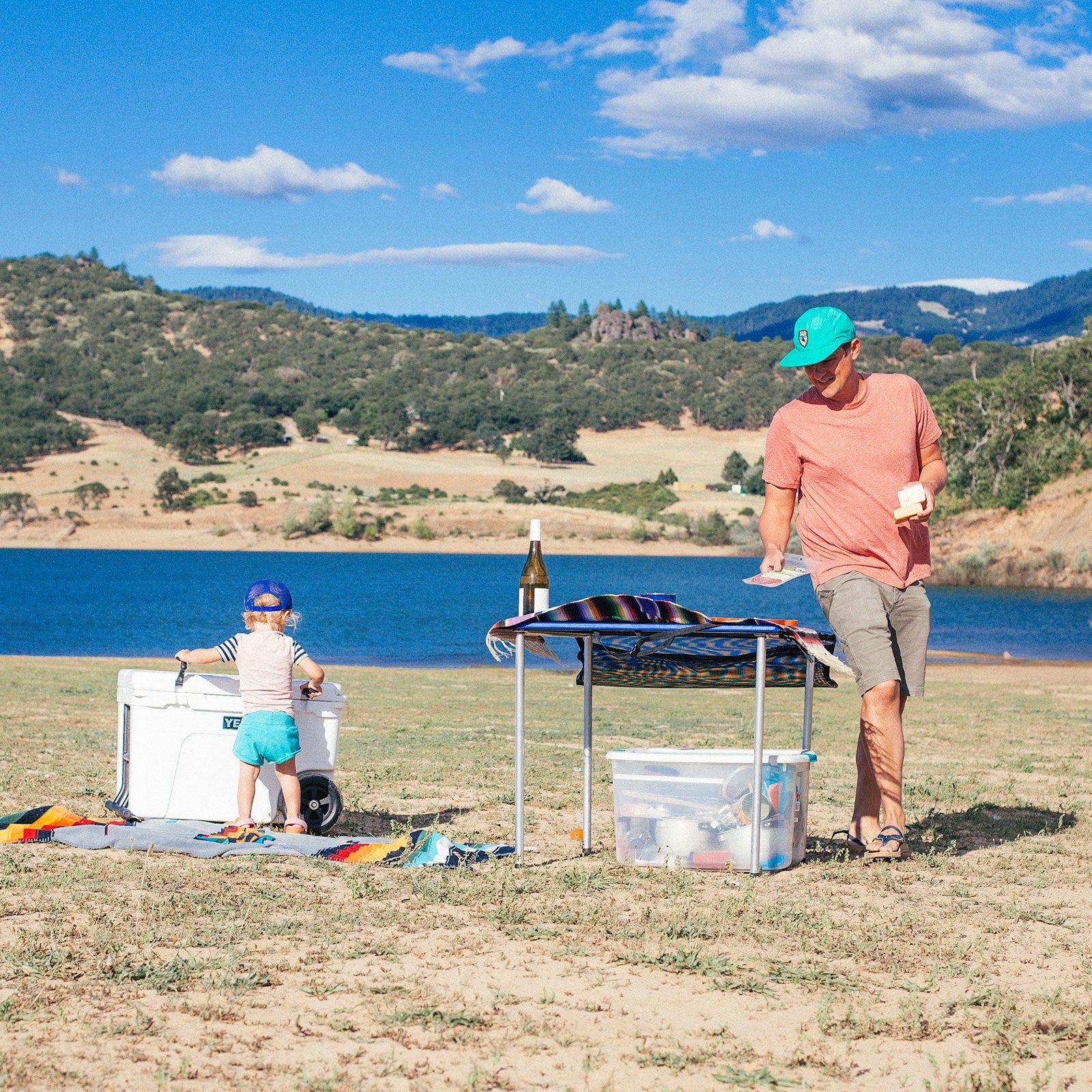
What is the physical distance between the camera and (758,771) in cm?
559

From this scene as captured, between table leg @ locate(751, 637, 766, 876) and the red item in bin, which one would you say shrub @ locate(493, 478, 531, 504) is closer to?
the red item in bin

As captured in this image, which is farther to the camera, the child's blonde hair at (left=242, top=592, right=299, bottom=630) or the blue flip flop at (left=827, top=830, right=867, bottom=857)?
the child's blonde hair at (left=242, top=592, right=299, bottom=630)

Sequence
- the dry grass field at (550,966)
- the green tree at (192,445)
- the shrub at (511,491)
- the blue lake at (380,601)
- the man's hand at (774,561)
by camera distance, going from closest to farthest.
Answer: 1. the dry grass field at (550,966)
2. the man's hand at (774,561)
3. the blue lake at (380,601)
4. the shrub at (511,491)
5. the green tree at (192,445)

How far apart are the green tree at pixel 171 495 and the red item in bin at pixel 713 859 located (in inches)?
3529

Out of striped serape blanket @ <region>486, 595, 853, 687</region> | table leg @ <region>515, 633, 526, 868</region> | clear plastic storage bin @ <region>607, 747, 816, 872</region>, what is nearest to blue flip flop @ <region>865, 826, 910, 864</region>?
clear plastic storage bin @ <region>607, 747, 816, 872</region>

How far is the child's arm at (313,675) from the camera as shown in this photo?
6277 mm

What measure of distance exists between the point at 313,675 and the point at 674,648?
1.70m

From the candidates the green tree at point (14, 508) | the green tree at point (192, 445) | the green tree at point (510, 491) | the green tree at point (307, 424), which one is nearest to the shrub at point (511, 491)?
the green tree at point (510, 491)

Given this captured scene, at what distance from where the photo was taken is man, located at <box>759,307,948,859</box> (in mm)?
5832

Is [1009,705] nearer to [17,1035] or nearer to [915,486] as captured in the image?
[915,486]

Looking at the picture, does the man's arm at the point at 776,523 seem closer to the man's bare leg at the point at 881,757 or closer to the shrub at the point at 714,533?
the man's bare leg at the point at 881,757

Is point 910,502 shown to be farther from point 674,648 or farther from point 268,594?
point 268,594

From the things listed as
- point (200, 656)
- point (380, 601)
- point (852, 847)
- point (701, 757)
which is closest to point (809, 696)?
point (852, 847)

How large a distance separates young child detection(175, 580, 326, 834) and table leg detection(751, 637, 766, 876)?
6.72ft
